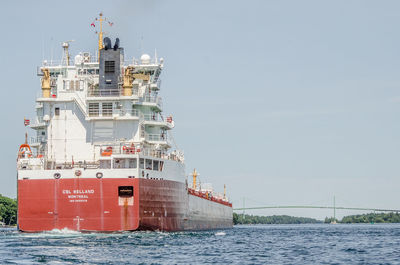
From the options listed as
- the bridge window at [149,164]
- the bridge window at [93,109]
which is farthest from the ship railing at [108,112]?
the bridge window at [149,164]

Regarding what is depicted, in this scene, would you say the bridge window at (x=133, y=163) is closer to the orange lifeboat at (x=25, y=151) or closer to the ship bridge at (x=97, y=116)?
the ship bridge at (x=97, y=116)

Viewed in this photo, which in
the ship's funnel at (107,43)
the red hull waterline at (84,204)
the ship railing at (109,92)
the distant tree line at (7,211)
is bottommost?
the distant tree line at (7,211)

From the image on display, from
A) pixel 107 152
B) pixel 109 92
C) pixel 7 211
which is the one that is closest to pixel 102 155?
pixel 107 152

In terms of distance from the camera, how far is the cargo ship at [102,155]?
46125 millimetres

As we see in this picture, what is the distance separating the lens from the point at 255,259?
3316 centimetres

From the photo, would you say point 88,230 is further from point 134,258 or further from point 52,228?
point 134,258

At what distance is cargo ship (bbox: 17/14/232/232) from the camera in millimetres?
46125

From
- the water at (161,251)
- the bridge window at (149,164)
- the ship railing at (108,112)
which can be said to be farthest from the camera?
the ship railing at (108,112)

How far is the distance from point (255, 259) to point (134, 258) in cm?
572

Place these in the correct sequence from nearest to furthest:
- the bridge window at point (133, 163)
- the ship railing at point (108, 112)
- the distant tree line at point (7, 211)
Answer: the bridge window at point (133, 163) < the ship railing at point (108, 112) < the distant tree line at point (7, 211)

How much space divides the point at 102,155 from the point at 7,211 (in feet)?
238

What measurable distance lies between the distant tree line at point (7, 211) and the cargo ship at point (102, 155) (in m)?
63.3

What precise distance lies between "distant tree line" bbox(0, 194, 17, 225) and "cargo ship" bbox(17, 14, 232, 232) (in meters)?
63.3

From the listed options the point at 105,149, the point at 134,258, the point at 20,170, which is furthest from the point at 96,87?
the point at 134,258
